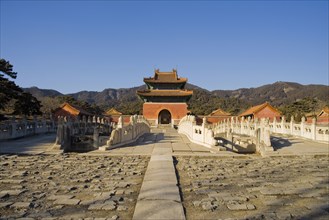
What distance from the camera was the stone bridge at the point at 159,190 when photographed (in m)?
4.40

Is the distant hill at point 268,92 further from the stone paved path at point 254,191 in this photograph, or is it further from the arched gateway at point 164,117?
the stone paved path at point 254,191

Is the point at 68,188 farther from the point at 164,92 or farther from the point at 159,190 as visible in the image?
the point at 164,92

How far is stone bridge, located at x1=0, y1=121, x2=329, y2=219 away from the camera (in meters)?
4.40

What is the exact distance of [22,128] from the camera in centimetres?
1800

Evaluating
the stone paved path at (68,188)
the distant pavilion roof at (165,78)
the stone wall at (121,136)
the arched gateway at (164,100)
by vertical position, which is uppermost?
the distant pavilion roof at (165,78)

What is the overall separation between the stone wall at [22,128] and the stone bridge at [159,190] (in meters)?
6.98

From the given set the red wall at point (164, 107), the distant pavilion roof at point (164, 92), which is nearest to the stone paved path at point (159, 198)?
the distant pavilion roof at point (164, 92)

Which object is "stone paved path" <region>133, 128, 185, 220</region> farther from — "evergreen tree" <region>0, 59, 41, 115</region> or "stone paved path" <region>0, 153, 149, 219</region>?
"evergreen tree" <region>0, 59, 41, 115</region>

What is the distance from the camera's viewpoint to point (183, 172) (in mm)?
7723

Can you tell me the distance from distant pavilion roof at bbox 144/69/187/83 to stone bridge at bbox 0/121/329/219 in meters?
35.8

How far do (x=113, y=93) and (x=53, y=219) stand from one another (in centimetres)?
17516

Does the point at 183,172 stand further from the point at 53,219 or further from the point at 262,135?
the point at 262,135

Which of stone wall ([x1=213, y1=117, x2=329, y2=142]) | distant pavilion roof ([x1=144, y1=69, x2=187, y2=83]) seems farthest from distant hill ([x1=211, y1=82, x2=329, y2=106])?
stone wall ([x1=213, y1=117, x2=329, y2=142])

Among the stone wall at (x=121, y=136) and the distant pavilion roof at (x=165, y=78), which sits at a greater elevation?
the distant pavilion roof at (x=165, y=78)
